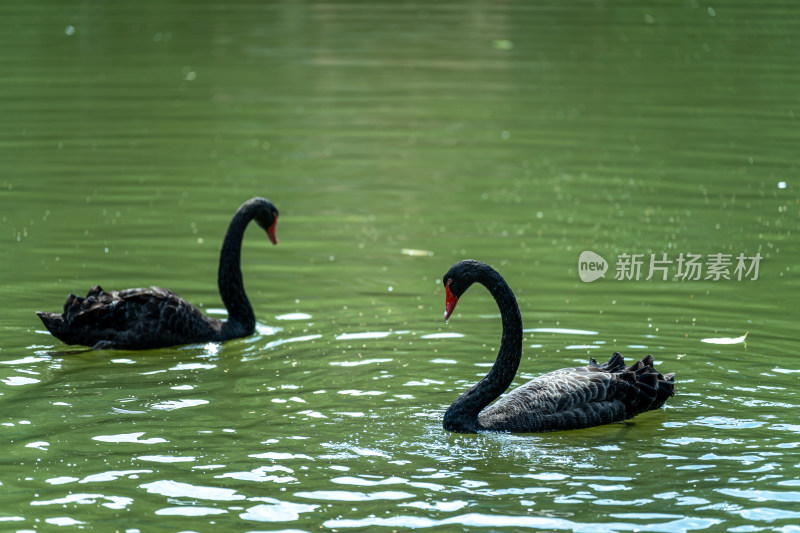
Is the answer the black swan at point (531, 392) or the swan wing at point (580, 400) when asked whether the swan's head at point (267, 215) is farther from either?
the swan wing at point (580, 400)

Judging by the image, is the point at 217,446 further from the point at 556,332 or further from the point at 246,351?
the point at 556,332

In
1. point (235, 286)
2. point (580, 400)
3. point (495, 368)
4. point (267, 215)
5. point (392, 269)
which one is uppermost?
point (267, 215)

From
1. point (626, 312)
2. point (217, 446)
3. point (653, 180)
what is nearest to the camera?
point (217, 446)

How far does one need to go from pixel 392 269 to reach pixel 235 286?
234cm

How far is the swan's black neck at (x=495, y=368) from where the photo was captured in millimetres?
7906

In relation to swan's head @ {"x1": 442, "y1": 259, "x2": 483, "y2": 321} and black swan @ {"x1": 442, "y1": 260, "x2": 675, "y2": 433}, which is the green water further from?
swan's head @ {"x1": 442, "y1": 259, "x2": 483, "y2": 321}

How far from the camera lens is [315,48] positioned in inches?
1112

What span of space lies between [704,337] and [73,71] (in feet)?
59.3

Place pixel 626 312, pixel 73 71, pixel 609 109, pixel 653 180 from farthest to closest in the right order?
pixel 73 71 → pixel 609 109 → pixel 653 180 → pixel 626 312

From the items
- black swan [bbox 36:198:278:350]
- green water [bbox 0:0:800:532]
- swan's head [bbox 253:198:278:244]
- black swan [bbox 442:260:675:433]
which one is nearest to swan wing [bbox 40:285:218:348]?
black swan [bbox 36:198:278:350]

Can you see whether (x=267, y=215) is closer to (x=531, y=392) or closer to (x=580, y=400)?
(x=531, y=392)

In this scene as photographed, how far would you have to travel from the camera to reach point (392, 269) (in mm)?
12477

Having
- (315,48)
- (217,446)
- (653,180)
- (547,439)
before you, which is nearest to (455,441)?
(547,439)

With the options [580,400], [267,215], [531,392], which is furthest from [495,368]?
[267,215]
